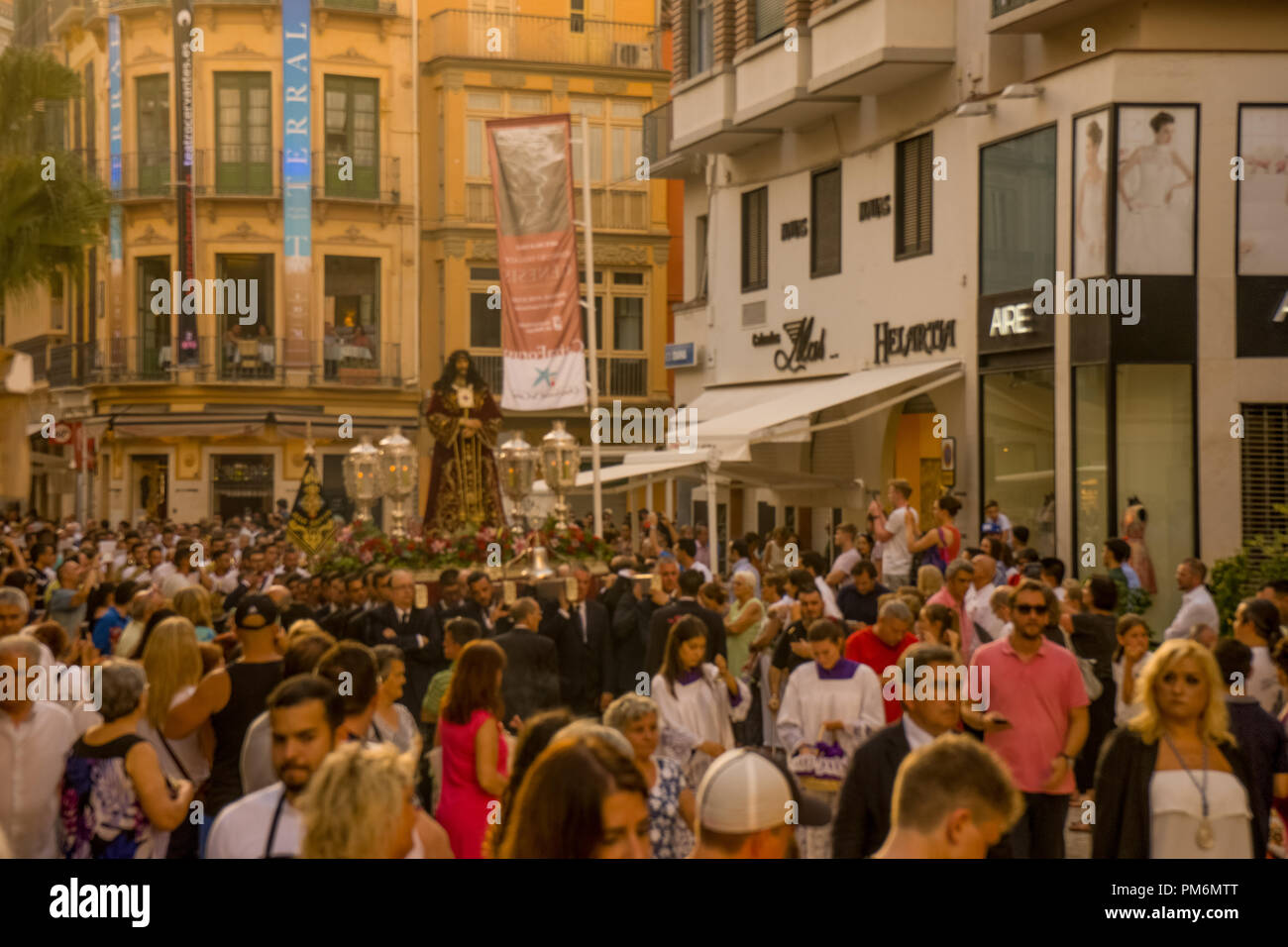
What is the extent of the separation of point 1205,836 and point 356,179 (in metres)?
36.3

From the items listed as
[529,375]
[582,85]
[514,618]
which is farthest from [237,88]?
[514,618]

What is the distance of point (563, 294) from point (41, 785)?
13.5 meters

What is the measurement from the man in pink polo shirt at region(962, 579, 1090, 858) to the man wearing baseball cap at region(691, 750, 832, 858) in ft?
11.3

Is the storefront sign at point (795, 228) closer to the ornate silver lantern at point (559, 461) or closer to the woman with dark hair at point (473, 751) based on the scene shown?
the ornate silver lantern at point (559, 461)

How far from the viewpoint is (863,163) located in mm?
24406

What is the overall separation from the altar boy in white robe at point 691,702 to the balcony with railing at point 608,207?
3257cm

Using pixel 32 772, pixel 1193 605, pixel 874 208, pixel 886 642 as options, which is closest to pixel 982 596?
pixel 1193 605

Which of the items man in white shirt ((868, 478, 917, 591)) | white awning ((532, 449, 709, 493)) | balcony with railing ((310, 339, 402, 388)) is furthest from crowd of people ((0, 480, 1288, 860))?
balcony with railing ((310, 339, 402, 388))

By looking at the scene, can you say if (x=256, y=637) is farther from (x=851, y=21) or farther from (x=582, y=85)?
(x=582, y=85)

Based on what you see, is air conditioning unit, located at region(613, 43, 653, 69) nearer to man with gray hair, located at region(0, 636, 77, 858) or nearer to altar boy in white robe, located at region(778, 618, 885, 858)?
altar boy in white robe, located at region(778, 618, 885, 858)

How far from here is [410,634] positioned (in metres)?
12.0

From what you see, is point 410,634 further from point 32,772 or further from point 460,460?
point 460,460

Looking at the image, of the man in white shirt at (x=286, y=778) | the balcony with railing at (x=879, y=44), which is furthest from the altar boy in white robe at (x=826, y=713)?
the balcony with railing at (x=879, y=44)

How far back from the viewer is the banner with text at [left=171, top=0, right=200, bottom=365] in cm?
3816
